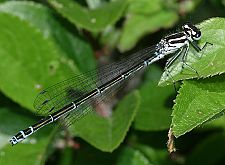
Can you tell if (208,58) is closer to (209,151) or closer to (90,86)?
(90,86)

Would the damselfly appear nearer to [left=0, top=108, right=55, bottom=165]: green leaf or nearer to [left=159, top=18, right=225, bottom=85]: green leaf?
[left=0, top=108, right=55, bottom=165]: green leaf

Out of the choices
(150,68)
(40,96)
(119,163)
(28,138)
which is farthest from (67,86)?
(150,68)

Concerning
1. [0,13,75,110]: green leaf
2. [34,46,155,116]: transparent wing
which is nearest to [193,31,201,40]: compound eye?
[34,46,155,116]: transparent wing

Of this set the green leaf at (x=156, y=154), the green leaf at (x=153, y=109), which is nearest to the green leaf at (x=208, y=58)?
the green leaf at (x=153, y=109)

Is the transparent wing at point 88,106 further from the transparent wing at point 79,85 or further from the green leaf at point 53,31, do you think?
the green leaf at point 53,31

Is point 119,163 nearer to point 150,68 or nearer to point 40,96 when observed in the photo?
point 40,96

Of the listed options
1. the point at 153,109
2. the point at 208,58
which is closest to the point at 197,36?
the point at 208,58
